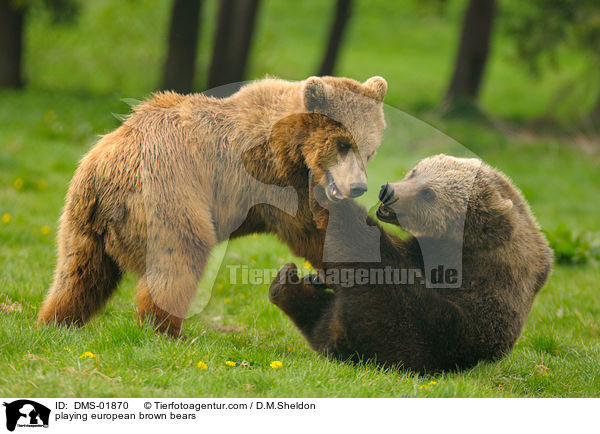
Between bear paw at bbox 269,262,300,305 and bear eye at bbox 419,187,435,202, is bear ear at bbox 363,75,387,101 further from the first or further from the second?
bear paw at bbox 269,262,300,305

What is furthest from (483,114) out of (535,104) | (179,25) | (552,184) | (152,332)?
(152,332)

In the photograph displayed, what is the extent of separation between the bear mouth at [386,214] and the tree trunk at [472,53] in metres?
11.2

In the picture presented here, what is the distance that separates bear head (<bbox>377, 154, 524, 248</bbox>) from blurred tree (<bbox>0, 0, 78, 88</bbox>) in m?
13.8

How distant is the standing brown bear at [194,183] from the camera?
434 centimetres

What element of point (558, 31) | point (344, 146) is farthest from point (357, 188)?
point (558, 31)

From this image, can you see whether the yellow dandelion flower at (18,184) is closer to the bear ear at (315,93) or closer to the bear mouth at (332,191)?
the bear ear at (315,93)

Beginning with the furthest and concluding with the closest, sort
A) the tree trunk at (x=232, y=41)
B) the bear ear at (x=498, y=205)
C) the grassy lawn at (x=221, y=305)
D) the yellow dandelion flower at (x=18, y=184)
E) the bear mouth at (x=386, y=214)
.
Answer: the tree trunk at (x=232, y=41) → the yellow dandelion flower at (x=18, y=184) → the bear mouth at (x=386, y=214) → the bear ear at (x=498, y=205) → the grassy lawn at (x=221, y=305)

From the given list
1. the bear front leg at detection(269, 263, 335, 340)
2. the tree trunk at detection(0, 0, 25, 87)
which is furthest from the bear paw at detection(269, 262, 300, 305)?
the tree trunk at detection(0, 0, 25, 87)

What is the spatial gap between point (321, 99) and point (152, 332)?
2.01m

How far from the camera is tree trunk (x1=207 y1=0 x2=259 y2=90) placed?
14.1 metres

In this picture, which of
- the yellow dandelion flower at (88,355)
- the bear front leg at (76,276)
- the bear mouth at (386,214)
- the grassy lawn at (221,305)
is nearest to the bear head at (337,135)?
the bear mouth at (386,214)

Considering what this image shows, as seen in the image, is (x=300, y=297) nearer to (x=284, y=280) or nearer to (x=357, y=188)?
(x=284, y=280)

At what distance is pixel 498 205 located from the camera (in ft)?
16.0
